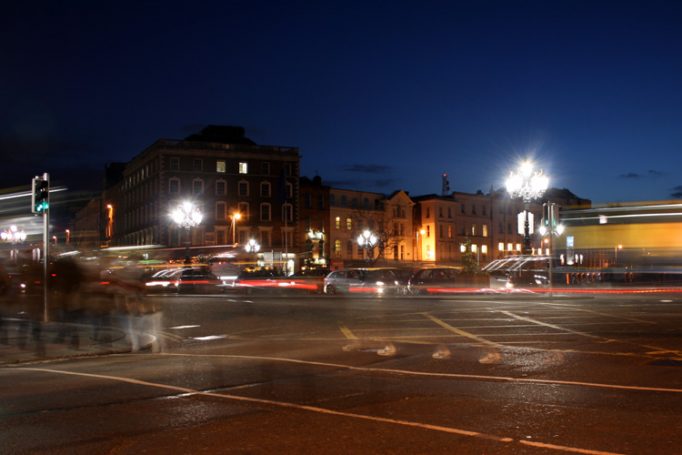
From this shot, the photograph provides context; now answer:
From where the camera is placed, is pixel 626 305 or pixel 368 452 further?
pixel 626 305

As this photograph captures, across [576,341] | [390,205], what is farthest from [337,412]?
[390,205]

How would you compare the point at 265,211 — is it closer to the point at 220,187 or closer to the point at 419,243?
the point at 220,187

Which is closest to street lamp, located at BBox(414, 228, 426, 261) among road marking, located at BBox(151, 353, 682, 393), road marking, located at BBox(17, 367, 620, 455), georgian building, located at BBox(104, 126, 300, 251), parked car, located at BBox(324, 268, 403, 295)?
georgian building, located at BBox(104, 126, 300, 251)

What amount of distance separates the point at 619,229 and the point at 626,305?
18.4 ft

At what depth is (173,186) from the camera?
8338 cm

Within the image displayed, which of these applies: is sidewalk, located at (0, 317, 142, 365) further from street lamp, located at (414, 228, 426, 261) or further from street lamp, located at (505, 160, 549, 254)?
street lamp, located at (414, 228, 426, 261)

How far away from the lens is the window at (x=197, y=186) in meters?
84.1

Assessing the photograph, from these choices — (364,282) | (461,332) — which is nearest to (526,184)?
(364,282)

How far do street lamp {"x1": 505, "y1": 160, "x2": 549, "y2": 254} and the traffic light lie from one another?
1038 inches

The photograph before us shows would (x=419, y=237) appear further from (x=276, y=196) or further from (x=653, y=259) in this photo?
(x=653, y=259)

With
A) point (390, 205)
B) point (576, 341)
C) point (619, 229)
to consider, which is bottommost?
point (576, 341)

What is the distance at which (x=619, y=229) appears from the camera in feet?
110

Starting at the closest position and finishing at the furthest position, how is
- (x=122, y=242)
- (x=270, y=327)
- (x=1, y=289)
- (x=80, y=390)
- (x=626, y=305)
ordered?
1. (x=80, y=390)
2. (x=270, y=327)
3. (x=626, y=305)
4. (x=1, y=289)
5. (x=122, y=242)

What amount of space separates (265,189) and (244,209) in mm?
3779
